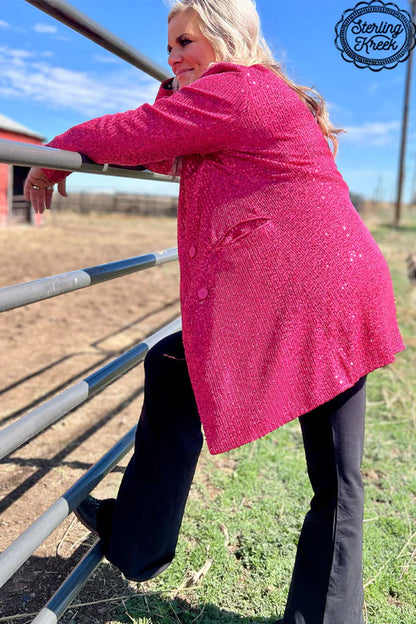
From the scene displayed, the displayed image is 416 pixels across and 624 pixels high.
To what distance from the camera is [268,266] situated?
1.24 metres

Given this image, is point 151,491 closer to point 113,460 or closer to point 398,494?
point 113,460

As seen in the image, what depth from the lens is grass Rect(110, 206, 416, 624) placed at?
172 cm

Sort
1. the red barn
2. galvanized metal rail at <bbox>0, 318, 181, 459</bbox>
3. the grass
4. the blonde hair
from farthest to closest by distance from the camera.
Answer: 1. the red barn
2. the grass
3. the blonde hair
4. galvanized metal rail at <bbox>0, 318, 181, 459</bbox>

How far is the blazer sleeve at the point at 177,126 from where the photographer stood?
1.22m

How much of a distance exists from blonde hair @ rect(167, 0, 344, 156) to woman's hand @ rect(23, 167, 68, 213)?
1.60 ft

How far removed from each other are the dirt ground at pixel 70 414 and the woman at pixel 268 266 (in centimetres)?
81

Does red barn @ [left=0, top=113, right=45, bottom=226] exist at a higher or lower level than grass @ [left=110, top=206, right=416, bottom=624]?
higher

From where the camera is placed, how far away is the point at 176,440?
1.44 metres

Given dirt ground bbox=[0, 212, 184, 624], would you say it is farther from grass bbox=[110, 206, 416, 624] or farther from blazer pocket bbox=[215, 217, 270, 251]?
blazer pocket bbox=[215, 217, 270, 251]

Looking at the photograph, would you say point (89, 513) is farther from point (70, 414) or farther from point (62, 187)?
point (70, 414)

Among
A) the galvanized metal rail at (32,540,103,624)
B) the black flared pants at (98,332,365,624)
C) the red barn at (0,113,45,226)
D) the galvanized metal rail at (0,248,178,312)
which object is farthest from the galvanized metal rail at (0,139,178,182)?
the red barn at (0,113,45,226)

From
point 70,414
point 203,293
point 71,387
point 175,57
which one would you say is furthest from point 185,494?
point 70,414

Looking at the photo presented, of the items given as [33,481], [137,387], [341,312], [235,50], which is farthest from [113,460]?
[137,387]

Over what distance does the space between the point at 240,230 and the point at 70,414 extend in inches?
81.0
